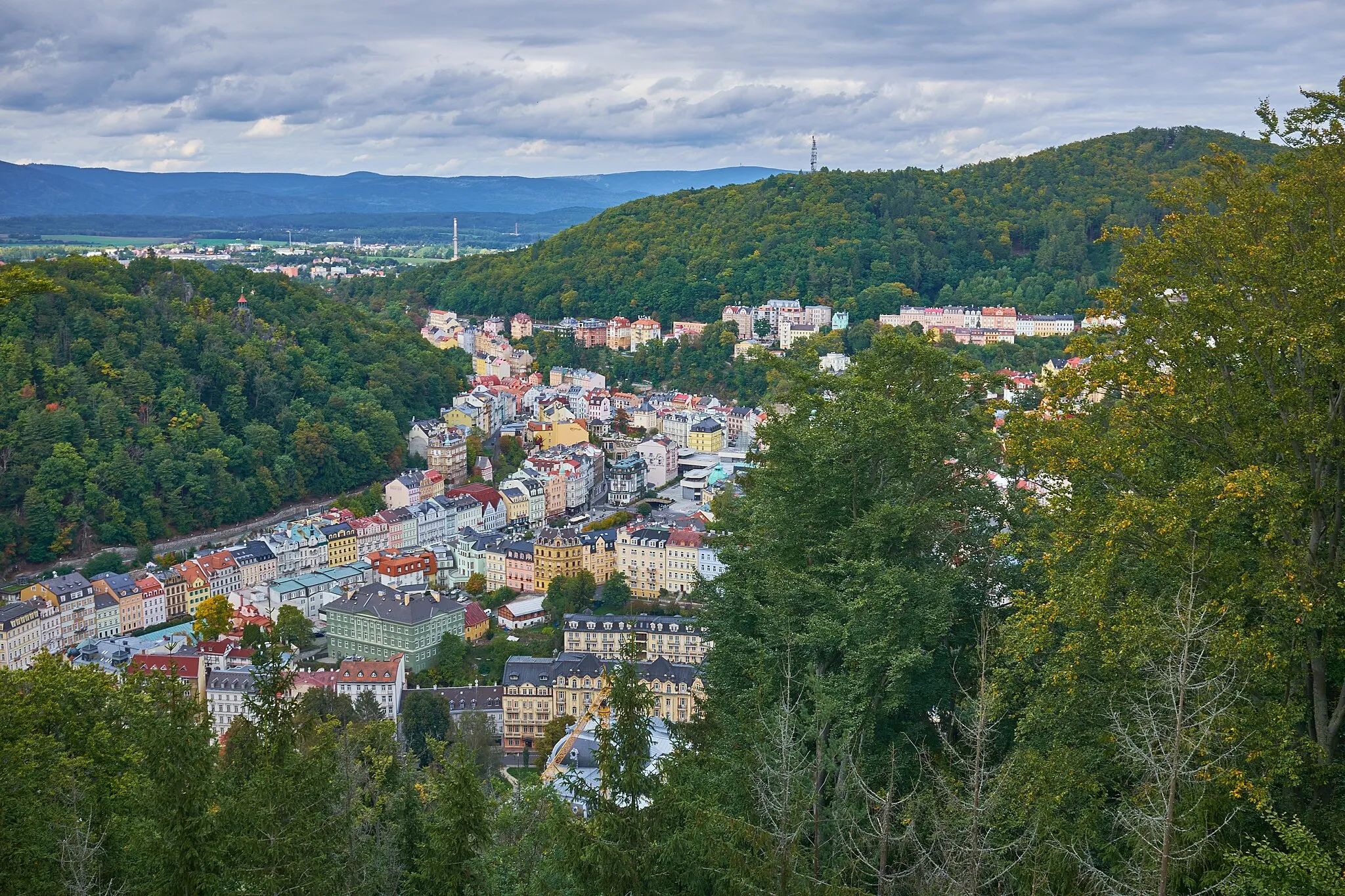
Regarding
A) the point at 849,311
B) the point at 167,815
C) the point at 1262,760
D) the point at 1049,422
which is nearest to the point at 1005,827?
the point at 1262,760

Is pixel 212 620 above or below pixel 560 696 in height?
below

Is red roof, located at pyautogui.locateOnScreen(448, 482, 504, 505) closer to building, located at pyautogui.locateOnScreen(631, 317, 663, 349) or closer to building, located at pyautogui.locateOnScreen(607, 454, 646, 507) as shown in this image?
building, located at pyautogui.locateOnScreen(607, 454, 646, 507)

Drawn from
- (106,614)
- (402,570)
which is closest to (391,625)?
(402,570)

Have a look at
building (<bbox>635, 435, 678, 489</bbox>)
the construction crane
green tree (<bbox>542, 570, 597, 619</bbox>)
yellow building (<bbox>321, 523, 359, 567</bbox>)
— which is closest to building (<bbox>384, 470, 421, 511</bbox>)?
yellow building (<bbox>321, 523, 359, 567</bbox>)

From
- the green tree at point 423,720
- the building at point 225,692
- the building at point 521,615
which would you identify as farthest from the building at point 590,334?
the green tree at point 423,720

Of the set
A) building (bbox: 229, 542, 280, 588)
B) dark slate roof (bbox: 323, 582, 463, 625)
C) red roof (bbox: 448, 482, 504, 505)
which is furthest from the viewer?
red roof (bbox: 448, 482, 504, 505)

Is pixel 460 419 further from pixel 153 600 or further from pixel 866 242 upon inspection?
pixel 866 242

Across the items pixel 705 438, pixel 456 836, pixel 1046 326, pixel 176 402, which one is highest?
pixel 1046 326
